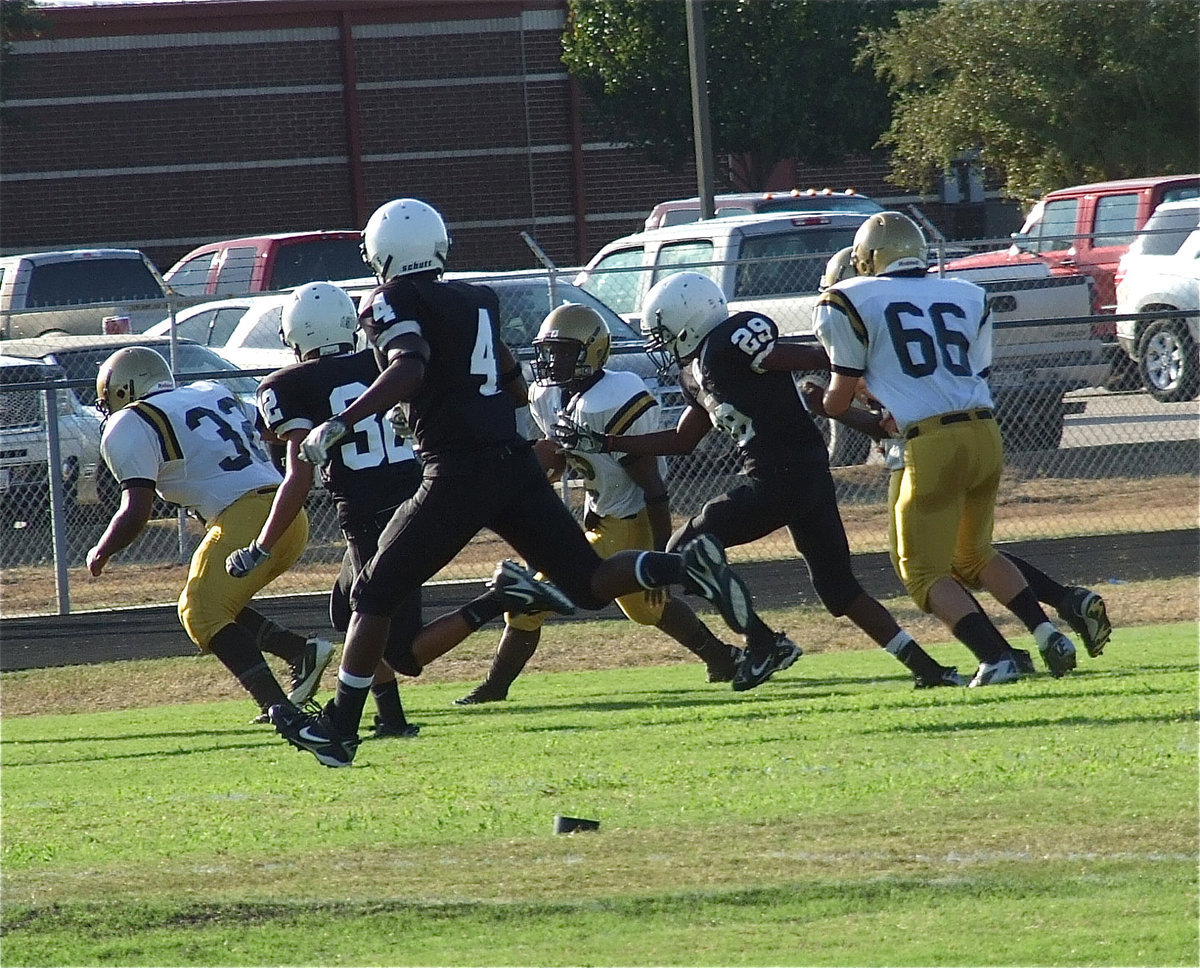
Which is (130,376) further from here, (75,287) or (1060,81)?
(1060,81)

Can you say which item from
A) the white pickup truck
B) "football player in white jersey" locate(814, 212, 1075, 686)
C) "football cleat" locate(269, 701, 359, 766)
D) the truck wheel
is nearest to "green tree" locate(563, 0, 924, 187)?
the white pickup truck

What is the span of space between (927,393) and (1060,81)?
21.1 m

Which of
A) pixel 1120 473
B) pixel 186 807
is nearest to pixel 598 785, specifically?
pixel 186 807

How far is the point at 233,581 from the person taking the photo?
28.4ft

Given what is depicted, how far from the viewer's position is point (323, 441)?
6098 mm

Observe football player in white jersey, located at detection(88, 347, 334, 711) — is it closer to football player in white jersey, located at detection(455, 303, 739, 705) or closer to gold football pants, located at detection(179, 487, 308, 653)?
gold football pants, located at detection(179, 487, 308, 653)

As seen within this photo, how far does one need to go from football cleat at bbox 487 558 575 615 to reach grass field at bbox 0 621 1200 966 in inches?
22.1

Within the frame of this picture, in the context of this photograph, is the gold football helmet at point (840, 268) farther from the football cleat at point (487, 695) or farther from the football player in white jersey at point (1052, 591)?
the football cleat at point (487, 695)

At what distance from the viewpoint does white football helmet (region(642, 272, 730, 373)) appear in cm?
850

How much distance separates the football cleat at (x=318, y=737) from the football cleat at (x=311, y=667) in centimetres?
101

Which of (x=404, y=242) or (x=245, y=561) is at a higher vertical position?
Result: (x=404, y=242)

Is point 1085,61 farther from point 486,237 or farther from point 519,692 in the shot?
point 519,692

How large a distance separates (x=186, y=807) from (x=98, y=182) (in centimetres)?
2940

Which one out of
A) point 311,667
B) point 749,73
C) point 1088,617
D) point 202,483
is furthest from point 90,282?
point 1088,617
